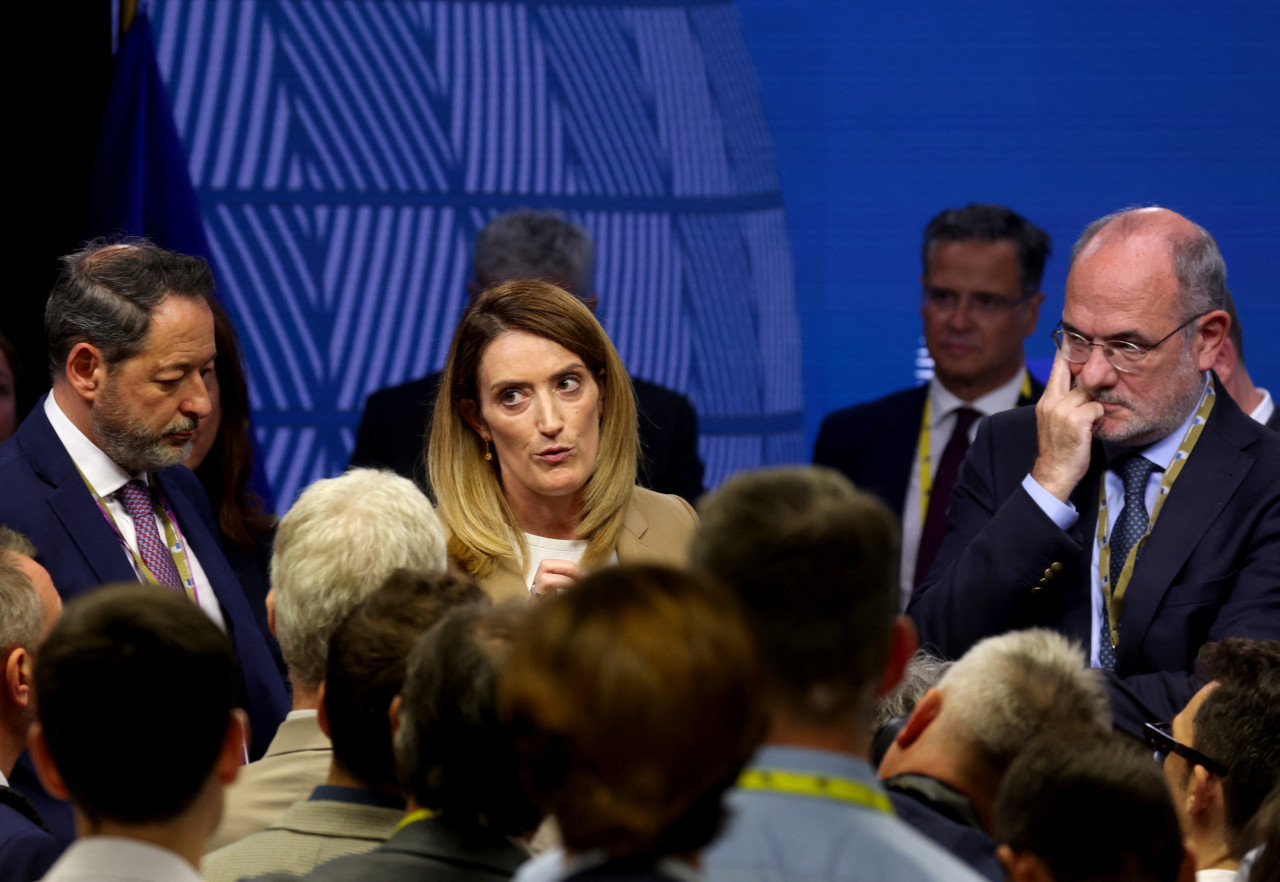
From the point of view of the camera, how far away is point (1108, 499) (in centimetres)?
306

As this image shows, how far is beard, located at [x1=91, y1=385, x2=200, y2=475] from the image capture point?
302cm

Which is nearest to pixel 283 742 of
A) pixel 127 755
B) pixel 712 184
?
pixel 127 755

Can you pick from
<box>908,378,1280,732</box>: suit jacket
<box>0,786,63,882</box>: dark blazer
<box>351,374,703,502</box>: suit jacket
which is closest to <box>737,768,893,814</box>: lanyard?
<box>0,786,63,882</box>: dark blazer

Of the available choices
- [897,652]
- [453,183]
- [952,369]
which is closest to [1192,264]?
[952,369]

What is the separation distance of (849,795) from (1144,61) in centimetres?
Answer: 400

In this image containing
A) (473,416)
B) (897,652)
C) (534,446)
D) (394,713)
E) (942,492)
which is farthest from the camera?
(942,492)

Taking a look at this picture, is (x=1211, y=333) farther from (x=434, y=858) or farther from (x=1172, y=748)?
(x=434, y=858)

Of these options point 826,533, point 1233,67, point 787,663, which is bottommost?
point 787,663

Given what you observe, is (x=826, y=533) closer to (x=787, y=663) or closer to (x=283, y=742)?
(x=787, y=663)

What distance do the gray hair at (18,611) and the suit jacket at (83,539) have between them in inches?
20.9

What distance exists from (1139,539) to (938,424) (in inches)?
64.1

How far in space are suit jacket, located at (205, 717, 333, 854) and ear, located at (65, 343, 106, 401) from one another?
120cm

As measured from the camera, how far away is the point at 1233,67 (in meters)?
4.68

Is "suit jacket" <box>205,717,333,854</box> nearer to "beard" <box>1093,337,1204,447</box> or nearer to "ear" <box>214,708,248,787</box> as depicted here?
"ear" <box>214,708,248,787</box>
